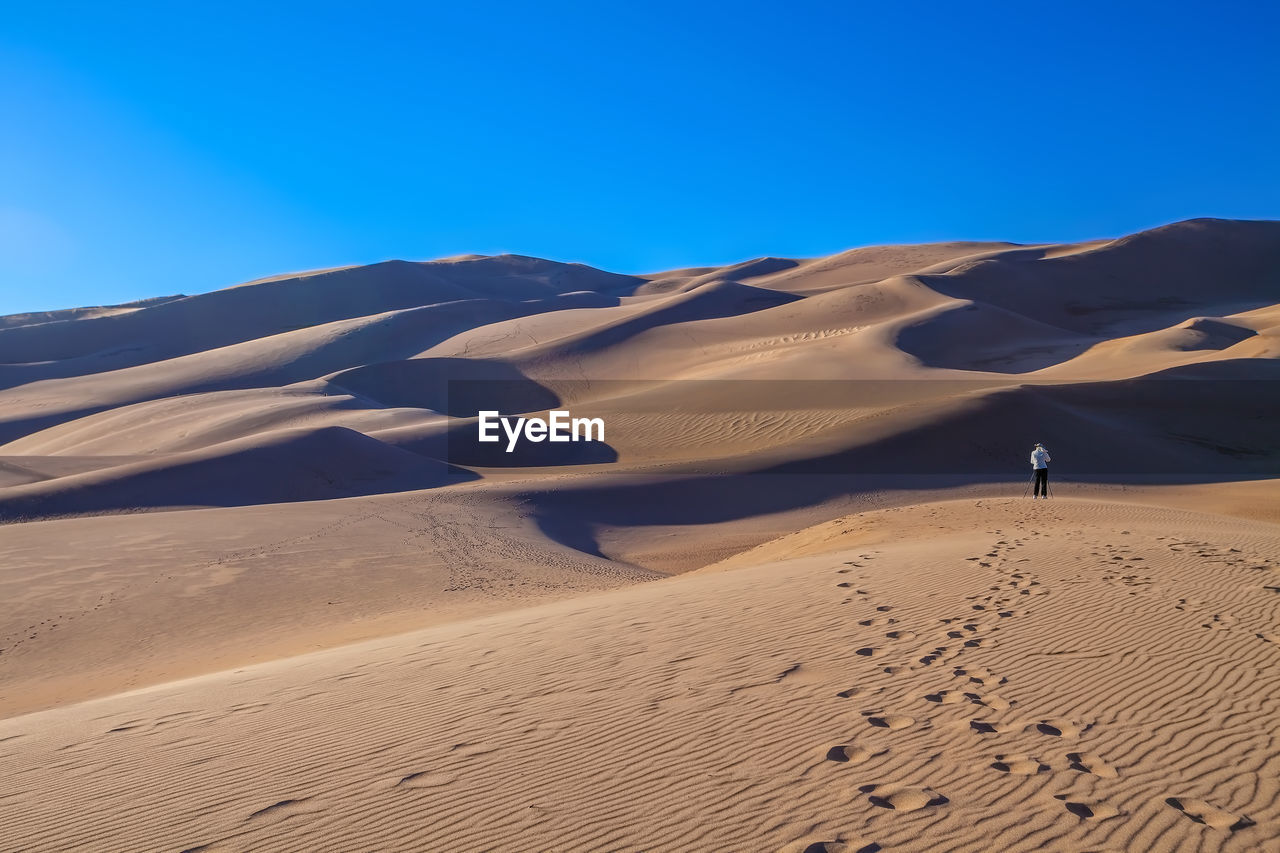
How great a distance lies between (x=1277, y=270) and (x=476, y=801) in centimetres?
9033

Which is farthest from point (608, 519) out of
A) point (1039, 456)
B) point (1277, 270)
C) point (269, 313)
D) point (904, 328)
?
point (1277, 270)

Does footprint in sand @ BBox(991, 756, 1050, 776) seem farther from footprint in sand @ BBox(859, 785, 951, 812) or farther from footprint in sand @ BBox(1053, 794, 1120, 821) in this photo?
footprint in sand @ BBox(859, 785, 951, 812)

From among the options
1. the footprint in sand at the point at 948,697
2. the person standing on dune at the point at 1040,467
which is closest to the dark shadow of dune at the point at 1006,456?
the person standing on dune at the point at 1040,467

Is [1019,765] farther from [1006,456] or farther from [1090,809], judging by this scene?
[1006,456]

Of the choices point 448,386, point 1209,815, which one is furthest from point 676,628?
point 448,386

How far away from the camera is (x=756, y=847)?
140 inches

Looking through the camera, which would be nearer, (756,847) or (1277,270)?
(756,847)

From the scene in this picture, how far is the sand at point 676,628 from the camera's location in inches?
158

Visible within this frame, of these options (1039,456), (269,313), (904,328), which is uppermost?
(269,313)

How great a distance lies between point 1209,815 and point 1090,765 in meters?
0.57

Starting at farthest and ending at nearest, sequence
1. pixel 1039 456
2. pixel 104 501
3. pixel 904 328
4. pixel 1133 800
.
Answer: pixel 904 328
pixel 104 501
pixel 1039 456
pixel 1133 800

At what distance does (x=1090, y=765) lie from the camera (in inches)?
164

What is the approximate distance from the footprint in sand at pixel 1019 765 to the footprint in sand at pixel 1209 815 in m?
0.54

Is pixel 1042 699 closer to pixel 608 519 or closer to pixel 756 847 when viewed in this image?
pixel 756 847
